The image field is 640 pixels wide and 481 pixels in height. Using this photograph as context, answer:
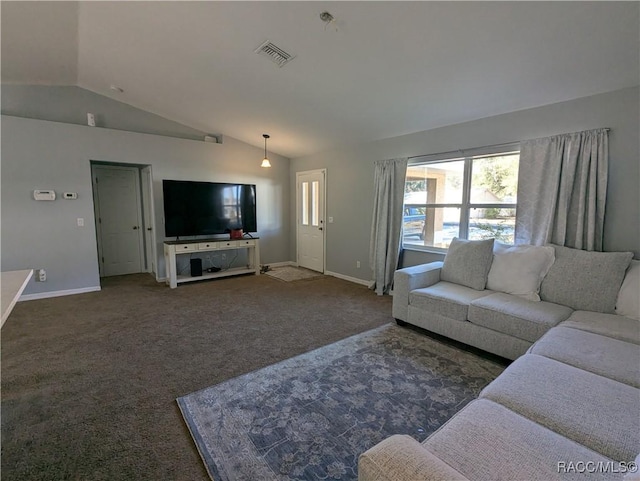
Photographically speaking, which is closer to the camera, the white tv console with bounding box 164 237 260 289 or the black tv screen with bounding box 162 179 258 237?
the white tv console with bounding box 164 237 260 289

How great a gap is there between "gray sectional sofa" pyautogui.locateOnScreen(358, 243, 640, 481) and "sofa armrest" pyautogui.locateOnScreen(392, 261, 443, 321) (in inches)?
6.3

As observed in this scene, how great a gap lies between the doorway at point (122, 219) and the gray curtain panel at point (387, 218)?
12.8 ft

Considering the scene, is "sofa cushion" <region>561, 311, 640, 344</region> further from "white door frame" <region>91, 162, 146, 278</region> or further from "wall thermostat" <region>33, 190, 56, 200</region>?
"white door frame" <region>91, 162, 146, 278</region>

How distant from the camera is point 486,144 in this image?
337 centimetres

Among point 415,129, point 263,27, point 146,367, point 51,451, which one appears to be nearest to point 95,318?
point 146,367

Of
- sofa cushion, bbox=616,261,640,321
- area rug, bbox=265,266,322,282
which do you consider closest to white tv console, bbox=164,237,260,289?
area rug, bbox=265,266,322,282

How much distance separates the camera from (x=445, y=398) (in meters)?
2.02

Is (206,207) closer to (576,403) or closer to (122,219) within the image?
(122,219)

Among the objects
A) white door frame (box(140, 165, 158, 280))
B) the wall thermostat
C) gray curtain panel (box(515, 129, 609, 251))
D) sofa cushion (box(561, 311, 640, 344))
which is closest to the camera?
sofa cushion (box(561, 311, 640, 344))

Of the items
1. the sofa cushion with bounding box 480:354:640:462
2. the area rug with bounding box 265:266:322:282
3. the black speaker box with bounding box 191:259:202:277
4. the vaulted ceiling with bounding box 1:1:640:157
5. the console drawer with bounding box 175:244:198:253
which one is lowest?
the area rug with bounding box 265:266:322:282

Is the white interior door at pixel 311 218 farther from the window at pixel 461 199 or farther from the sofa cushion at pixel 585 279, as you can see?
the sofa cushion at pixel 585 279

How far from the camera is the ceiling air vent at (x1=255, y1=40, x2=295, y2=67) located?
2.75 m

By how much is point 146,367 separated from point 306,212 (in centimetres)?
430

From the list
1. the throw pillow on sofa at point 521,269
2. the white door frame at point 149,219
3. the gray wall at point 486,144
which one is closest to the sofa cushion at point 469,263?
the throw pillow on sofa at point 521,269
